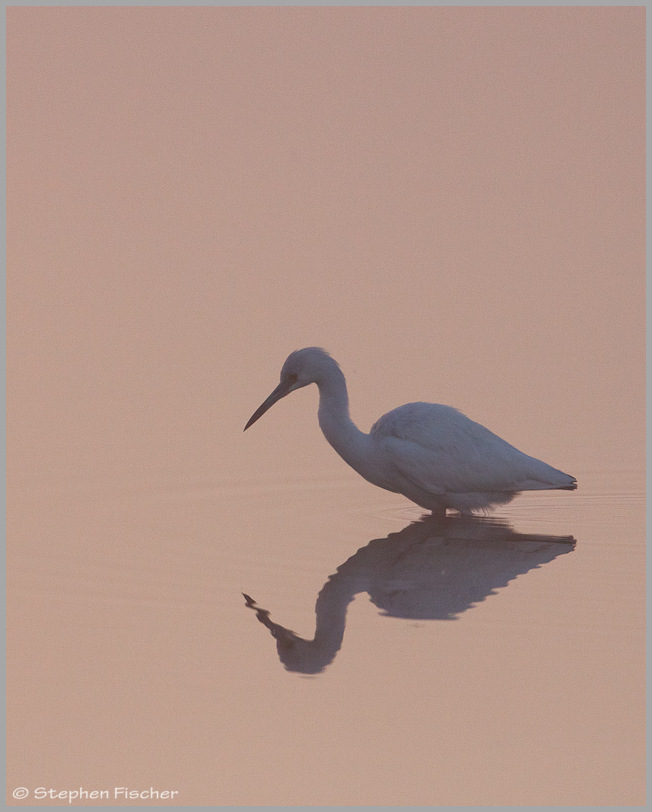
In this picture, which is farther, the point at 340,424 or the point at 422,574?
the point at 340,424

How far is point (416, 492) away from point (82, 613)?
3581 millimetres

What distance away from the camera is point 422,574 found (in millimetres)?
8555

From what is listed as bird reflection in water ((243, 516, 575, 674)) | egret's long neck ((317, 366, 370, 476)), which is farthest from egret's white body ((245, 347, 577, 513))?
bird reflection in water ((243, 516, 575, 674))

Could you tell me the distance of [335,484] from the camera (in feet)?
37.9

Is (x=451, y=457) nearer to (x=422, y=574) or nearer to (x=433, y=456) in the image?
(x=433, y=456)

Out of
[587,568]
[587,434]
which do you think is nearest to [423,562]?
[587,568]

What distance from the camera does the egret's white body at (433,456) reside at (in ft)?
33.9

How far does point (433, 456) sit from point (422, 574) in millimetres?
1868

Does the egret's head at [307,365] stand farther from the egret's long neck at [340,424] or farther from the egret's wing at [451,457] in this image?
the egret's wing at [451,457]

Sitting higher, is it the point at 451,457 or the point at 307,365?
the point at 307,365

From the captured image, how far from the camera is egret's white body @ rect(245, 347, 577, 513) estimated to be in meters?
10.3

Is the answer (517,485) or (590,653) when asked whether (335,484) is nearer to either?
(517,485)

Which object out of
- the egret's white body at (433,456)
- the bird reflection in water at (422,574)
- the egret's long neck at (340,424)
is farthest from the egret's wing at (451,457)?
the bird reflection in water at (422,574)

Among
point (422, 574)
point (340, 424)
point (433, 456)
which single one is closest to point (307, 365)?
point (340, 424)
